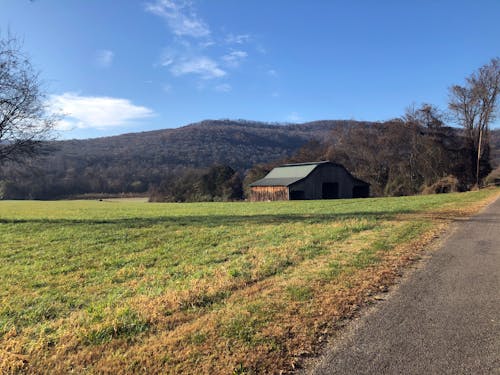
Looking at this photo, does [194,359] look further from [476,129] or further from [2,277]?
[476,129]

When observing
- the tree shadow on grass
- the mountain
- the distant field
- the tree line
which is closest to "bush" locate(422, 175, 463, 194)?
the tree line

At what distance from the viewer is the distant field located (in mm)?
3320

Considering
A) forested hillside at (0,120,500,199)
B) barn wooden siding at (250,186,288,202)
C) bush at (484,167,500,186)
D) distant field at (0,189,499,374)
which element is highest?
forested hillside at (0,120,500,199)

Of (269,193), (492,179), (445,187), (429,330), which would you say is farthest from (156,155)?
(429,330)

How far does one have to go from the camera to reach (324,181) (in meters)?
46.5

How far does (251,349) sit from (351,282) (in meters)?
2.47

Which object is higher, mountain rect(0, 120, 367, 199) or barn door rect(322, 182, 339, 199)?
mountain rect(0, 120, 367, 199)

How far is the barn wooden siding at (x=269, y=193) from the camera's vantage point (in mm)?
43781

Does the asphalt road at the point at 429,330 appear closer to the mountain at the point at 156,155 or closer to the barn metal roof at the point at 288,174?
the barn metal roof at the point at 288,174

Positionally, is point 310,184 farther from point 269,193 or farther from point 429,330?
point 429,330

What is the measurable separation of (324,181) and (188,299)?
4322 centimetres

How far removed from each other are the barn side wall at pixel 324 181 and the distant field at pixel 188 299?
3469 centimetres

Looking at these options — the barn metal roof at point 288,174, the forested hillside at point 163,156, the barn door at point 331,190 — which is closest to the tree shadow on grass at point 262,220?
the barn metal roof at point 288,174

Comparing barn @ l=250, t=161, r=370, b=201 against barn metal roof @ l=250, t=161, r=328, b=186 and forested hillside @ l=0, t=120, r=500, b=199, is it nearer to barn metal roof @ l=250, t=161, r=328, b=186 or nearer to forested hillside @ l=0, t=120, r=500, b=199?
barn metal roof @ l=250, t=161, r=328, b=186
